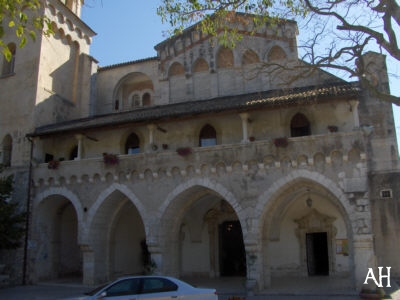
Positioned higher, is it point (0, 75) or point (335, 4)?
point (0, 75)

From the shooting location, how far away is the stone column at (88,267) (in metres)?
17.7

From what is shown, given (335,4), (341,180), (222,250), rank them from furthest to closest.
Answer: (222,250), (341,180), (335,4)

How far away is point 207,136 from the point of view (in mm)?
18375

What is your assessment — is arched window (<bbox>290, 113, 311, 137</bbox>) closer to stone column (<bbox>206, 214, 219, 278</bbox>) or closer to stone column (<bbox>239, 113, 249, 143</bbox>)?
stone column (<bbox>239, 113, 249, 143</bbox>)

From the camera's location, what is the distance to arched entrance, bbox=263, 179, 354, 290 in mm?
18578

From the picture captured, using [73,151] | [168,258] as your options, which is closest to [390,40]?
[168,258]

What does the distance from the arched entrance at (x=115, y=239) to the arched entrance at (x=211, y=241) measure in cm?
270

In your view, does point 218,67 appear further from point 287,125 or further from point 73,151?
point 73,151

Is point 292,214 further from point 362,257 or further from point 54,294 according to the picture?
point 54,294

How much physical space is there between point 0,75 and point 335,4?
62.4 ft

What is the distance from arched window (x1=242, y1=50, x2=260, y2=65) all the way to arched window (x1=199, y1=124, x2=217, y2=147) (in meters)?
5.13

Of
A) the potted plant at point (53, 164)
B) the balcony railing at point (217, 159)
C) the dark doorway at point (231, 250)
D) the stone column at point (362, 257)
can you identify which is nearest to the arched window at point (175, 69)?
the balcony railing at point (217, 159)

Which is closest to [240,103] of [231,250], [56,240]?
[231,250]

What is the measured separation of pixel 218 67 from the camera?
21812mm
